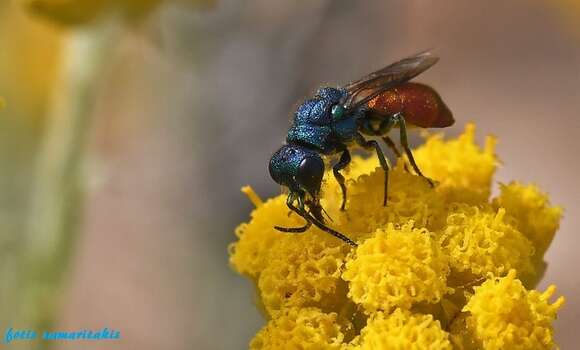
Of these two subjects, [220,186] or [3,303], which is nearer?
[3,303]

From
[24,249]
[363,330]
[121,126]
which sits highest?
[121,126]

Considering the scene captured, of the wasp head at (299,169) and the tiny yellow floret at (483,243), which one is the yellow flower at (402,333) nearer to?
the tiny yellow floret at (483,243)

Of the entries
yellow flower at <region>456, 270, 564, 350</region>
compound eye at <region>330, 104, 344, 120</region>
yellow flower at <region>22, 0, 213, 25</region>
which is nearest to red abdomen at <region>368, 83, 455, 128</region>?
compound eye at <region>330, 104, 344, 120</region>

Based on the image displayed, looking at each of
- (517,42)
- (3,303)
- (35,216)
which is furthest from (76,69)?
(517,42)

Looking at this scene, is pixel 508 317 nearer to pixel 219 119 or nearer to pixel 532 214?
pixel 532 214

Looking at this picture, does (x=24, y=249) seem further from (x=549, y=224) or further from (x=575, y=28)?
(x=575, y=28)

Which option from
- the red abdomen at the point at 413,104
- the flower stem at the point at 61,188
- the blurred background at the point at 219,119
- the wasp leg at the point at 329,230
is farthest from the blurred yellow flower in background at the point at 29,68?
the wasp leg at the point at 329,230

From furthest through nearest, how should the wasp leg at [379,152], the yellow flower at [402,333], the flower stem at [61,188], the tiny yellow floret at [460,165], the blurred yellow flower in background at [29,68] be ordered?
the blurred yellow flower in background at [29,68] < the flower stem at [61,188] < the tiny yellow floret at [460,165] < the wasp leg at [379,152] < the yellow flower at [402,333]

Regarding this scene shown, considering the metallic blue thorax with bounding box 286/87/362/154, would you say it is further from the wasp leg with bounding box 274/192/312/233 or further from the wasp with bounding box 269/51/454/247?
the wasp leg with bounding box 274/192/312/233
